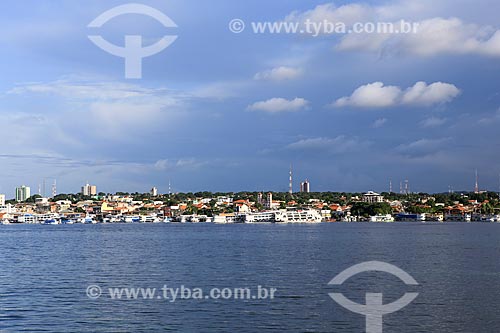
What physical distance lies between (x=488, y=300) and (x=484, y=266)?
16.4 m

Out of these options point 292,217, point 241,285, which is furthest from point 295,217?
point 241,285

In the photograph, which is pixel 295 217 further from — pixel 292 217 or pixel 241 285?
pixel 241 285

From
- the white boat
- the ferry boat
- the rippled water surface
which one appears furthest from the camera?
the ferry boat

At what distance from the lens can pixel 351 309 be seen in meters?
26.5

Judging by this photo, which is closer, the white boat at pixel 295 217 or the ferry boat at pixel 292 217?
the white boat at pixel 295 217

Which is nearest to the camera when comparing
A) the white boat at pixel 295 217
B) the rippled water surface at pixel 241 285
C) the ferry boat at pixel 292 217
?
the rippled water surface at pixel 241 285

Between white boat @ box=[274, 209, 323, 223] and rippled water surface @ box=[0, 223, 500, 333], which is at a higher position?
white boat @ box=[274, 209, 323, 223]

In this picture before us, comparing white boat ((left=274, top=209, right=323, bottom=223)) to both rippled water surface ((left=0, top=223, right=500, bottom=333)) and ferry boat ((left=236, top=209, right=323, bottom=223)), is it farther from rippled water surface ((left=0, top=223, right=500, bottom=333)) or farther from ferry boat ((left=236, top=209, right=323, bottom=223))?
rippled water surface ((left=0, top=223, right=500, bottom=333))

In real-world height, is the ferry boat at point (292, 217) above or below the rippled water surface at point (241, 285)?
above

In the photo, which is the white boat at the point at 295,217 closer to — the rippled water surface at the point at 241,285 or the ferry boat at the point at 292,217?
the ferry boat at the point at 292,217

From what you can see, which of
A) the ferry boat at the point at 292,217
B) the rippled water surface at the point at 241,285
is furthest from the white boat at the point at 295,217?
the rippled water surface at the point at 241,285

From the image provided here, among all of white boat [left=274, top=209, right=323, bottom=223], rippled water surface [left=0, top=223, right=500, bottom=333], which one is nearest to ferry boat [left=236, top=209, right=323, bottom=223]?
white boat [left=274, top=209, right=323, bottom=223]

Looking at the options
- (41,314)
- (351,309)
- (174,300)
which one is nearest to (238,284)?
(174,300)

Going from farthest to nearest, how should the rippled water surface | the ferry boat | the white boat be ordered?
the ferry boat, the white boat, the rippled water surface
